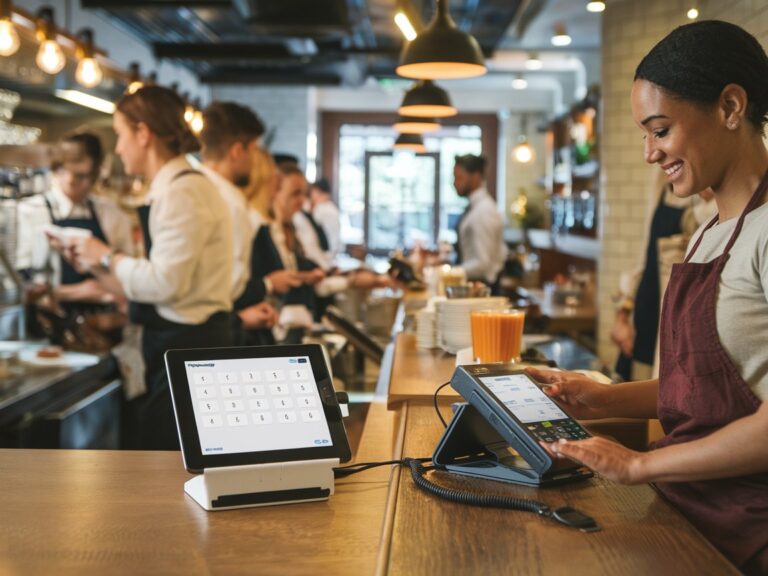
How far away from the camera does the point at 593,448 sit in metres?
1.38

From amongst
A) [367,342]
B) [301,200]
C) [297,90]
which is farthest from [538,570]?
[297,90]

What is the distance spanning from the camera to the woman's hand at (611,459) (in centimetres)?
136

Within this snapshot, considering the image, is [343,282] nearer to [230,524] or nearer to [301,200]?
[301,200]

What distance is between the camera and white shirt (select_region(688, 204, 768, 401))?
141cm

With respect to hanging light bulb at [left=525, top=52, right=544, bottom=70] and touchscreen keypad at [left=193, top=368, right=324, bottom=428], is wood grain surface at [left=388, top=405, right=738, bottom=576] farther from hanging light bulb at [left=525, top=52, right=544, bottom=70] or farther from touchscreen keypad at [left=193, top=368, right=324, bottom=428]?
hanging light bulb at [left=525, top=52, right=544, bottom=70]

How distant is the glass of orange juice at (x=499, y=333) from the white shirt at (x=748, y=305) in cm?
92

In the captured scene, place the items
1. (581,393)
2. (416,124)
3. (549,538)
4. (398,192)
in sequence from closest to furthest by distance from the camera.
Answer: (549,538), (581,393), (416,124), (398,192)

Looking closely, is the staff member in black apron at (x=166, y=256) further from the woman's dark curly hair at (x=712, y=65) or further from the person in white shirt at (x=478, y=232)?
the person in white shirt at (x=478, y=232)

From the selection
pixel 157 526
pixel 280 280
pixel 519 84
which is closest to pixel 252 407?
pixel 157 526

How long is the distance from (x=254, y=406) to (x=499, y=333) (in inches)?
36.4

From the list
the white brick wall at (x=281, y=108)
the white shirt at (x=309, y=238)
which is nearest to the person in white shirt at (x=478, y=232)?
the white shirt at (x=309, y=238)

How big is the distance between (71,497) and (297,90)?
43.9ft

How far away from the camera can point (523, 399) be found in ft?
Answer: 5.16

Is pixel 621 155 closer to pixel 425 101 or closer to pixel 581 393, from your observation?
pixel 425 101
